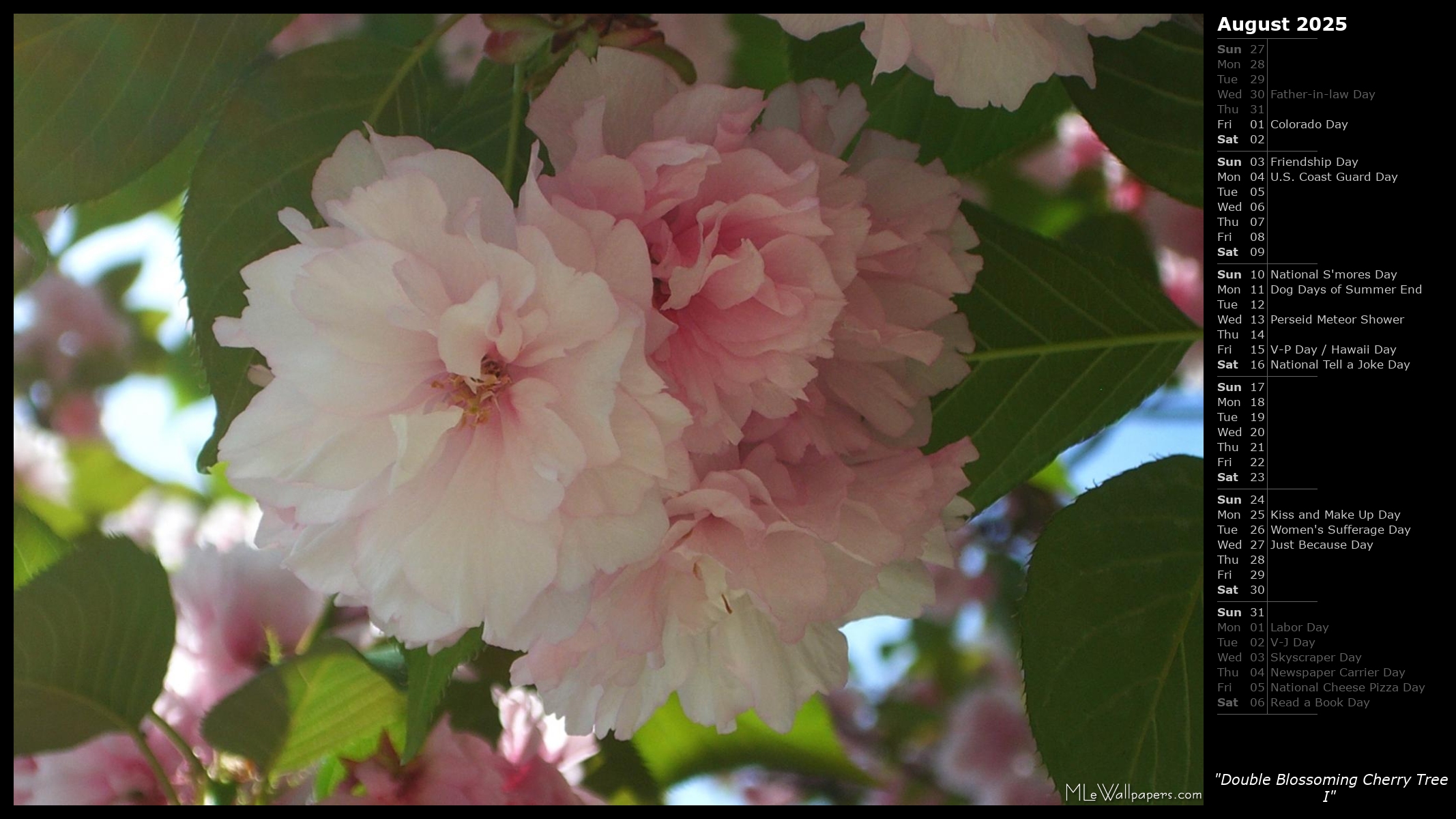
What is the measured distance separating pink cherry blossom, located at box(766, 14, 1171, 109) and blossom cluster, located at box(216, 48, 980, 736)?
0.11 ft

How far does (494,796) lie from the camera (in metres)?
0.59

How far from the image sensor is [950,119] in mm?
528

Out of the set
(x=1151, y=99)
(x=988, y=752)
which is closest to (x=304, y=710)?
(x=1151, y=99)

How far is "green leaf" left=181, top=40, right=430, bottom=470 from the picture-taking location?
1.35 ft

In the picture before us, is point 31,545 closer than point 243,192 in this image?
No

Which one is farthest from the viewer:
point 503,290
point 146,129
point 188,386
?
point 188,386

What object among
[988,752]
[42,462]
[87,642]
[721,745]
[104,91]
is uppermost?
[104,91]

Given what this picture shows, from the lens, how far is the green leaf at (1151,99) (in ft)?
1.66

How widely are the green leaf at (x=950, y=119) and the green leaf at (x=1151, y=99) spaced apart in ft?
0.09

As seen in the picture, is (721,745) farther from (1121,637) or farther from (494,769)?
(1121,637)

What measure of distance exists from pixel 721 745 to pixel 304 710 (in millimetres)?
285
